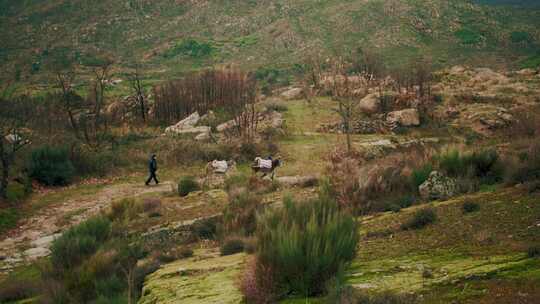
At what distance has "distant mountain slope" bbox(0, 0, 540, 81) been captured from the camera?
6038cm

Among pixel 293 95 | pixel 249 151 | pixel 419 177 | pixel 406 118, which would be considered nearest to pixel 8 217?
pixel 249 151

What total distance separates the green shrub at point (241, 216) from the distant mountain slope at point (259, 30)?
155 ft

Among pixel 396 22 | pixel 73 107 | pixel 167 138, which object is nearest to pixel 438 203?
pixel 167 138

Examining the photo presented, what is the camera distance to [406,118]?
27672 mm

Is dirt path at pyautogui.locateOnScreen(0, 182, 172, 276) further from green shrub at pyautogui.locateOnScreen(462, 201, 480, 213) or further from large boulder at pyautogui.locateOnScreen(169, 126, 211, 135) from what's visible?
large boulder at pyautogui.locateOnScreen(169, 126, 211, 135)

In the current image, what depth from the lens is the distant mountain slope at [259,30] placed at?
60375mm

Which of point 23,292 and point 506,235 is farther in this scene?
point 23,292

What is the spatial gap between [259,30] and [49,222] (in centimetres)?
5705

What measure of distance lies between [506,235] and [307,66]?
161 feet

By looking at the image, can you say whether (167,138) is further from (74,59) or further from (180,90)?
(74,59)

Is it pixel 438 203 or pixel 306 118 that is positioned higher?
pixel 438 203

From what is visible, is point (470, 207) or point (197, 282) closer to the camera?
point (197, 282)

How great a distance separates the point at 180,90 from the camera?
33156mm

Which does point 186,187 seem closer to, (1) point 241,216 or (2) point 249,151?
(1) point 241,216
